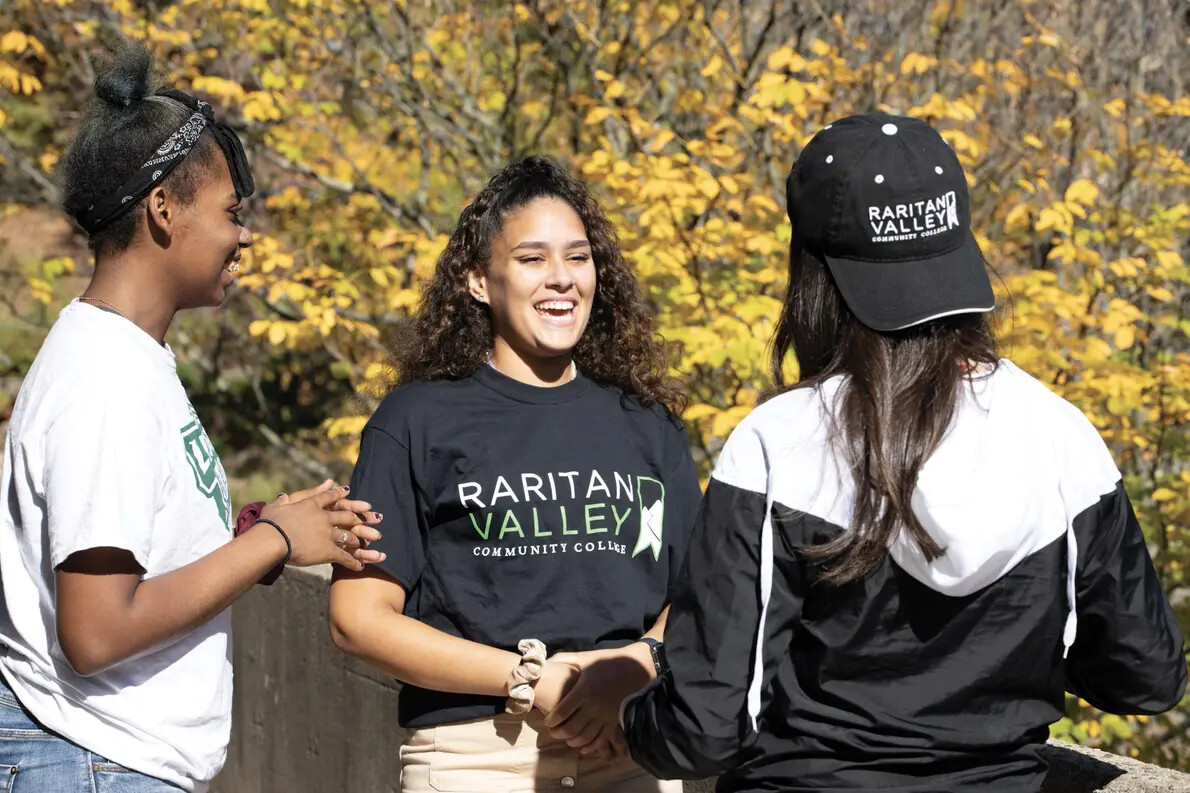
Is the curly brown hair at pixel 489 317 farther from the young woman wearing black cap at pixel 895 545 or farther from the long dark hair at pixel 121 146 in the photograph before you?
the young woman wearing black cap at pixel 895 545

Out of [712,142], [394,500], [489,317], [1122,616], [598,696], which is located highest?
[712,142]

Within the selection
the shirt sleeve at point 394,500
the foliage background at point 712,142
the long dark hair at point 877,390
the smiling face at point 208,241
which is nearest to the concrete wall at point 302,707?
the foliage background at point 712,142

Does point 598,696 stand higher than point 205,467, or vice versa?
point 205,467

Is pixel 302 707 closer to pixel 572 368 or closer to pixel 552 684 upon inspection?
pixel 572 368

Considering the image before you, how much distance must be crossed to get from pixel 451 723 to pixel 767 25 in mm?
4646

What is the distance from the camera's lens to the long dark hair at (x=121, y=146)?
221 cm

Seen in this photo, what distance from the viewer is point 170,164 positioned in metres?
2.23

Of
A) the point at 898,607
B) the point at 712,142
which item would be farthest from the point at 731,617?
the point at 712,142

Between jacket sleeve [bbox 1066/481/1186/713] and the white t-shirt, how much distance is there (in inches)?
54.2

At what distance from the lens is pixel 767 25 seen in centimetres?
635

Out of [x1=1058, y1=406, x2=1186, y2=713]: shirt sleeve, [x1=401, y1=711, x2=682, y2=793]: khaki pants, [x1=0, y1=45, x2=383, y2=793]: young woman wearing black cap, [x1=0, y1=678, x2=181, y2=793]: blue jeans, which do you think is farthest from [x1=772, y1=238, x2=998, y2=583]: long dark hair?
[x1=0, y1=678, x2=181, y2=793]: blue jeans

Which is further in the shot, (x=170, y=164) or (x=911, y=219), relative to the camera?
(x=170, y=164)

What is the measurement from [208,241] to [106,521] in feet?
1.85

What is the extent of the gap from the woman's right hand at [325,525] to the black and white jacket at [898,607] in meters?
0.71
